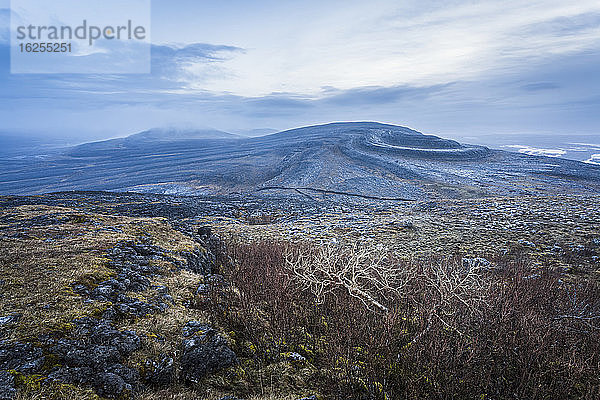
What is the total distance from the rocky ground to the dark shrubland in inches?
18.6

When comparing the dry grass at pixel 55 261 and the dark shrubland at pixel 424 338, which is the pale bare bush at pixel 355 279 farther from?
the dry grass at pixel 55 261

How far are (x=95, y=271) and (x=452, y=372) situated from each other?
689 centimetres

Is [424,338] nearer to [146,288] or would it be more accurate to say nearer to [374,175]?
[146,288]

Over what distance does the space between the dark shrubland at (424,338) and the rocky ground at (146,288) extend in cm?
47

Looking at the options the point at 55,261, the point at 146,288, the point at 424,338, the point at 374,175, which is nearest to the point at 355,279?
the point at 424,338

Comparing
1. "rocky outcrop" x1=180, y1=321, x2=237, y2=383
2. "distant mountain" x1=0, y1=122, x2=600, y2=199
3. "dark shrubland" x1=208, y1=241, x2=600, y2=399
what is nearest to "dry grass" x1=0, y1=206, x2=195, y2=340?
"rocky outcrop" x1=180, y1=321, x2=237, y2=383

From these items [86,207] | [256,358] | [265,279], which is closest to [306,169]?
[86,207]

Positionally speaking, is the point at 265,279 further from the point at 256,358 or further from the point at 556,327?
the point at 556,327

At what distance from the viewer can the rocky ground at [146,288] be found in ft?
11.9

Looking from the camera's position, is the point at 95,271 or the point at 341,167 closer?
the point at 95,271

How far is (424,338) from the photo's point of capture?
5012 mm

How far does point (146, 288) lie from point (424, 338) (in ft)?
18.2

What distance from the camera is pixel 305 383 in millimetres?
4352

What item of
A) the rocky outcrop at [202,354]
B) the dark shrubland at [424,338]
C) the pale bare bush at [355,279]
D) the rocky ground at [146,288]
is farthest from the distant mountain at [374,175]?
the rocky outcrop at [202,354]
